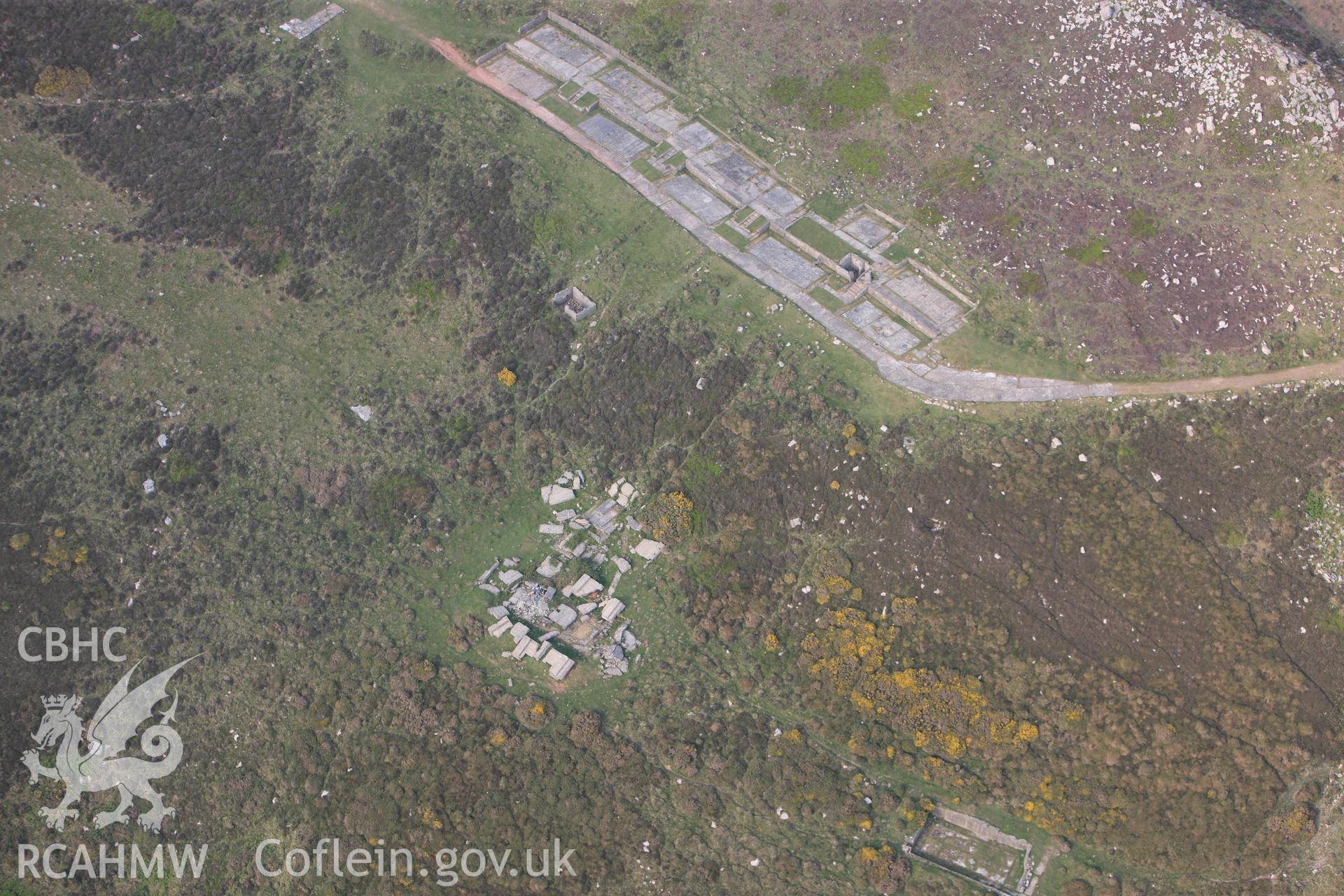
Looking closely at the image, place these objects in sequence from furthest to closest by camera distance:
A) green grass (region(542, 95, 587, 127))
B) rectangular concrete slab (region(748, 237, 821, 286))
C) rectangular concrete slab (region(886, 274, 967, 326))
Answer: green grass (region(542, 95, 587, 127)) → rectangular concrete slab (region(748, 237, 821, 286)) → rectangular concrete slab (region(886, 274, 967, 326))

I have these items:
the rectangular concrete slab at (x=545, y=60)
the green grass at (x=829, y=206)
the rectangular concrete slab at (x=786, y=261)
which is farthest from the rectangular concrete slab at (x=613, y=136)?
the green grass at (x=829, y=206)

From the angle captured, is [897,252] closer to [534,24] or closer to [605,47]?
[605,47]

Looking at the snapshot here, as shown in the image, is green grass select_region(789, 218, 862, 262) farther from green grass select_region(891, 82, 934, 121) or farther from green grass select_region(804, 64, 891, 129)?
green grass select_region(891, 82, 934, 121)

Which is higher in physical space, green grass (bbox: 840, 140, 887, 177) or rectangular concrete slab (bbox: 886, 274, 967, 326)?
green grass (bbox: 840, 140, 887, 177)

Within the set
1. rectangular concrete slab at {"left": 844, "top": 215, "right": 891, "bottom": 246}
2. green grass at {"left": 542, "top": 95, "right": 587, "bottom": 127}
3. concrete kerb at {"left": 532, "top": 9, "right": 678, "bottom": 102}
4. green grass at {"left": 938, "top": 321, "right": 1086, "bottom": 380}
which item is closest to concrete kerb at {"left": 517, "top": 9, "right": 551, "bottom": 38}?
concrete kerb at {"left": 532, "top": 9, "right": 678, "bottom": 102}

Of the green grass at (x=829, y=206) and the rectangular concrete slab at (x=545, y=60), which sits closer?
the green grass at (x=829, y=206)

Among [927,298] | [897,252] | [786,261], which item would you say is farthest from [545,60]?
[927,298]

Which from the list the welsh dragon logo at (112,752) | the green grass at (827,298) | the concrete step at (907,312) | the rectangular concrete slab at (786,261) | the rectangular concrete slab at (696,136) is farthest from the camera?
the rectangular concrete slab at (696,136)

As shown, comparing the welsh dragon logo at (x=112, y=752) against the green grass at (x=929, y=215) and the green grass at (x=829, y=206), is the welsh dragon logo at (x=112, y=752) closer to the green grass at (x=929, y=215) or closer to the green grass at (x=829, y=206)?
the green grass at (x=829, y=206)
